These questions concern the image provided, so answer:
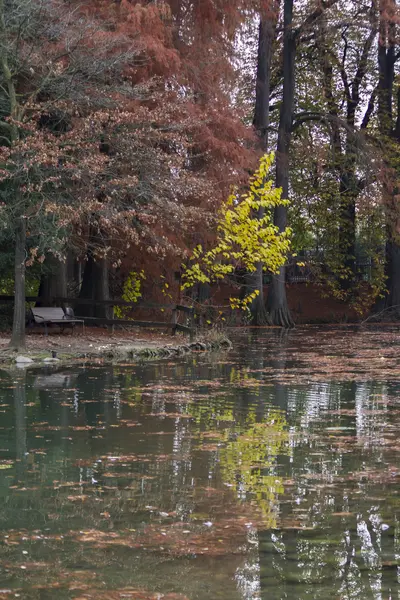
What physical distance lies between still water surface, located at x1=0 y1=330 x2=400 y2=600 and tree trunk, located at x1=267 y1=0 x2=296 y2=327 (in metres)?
21.3

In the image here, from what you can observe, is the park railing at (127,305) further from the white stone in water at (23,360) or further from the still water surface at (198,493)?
the still water surface at (198,493)

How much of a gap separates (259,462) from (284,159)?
28.4 m

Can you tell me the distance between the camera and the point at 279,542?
22.5 feet

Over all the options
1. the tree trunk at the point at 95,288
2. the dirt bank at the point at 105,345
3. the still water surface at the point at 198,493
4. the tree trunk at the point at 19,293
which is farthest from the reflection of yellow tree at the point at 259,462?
the tree trunk at the point at 95,288

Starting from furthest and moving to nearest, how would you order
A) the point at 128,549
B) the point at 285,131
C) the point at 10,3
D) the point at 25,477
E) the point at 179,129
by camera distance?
the point at 285,131 → the point at 179,129 → the point at 10,3 → the point at 25,477 → the point at 128,549

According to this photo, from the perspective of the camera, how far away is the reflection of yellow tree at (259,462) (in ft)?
27.0

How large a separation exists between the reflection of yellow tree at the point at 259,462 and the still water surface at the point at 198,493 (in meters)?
0.02

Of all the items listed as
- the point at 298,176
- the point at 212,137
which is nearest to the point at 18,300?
the point at 212,137

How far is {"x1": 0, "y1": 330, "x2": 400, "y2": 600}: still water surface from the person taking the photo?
240 inches

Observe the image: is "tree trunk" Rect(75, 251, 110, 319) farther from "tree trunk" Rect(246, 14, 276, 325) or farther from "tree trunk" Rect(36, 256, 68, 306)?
"tree trunk" Rect(246, 14, 276, 325)

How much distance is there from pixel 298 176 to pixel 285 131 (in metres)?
6.20

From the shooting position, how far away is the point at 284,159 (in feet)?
122

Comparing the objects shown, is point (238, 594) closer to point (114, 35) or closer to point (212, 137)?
point (114, 35)

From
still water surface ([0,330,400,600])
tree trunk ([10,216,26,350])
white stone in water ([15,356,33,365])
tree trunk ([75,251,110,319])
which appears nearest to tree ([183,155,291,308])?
tree trunk ([75,251,110,319])
